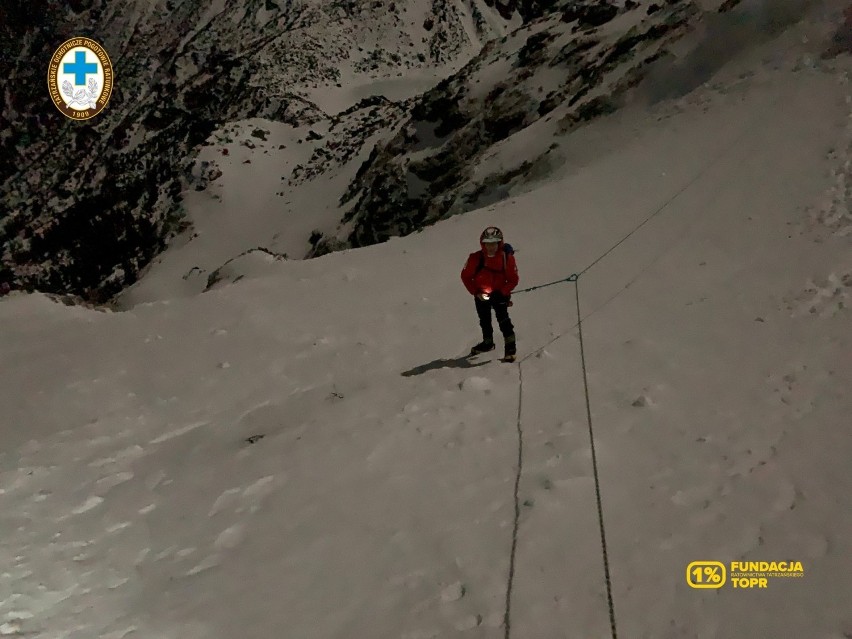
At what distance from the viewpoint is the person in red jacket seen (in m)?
7.62

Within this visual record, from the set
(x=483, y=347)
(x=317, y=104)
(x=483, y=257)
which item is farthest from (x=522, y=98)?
(x=317, y=104)

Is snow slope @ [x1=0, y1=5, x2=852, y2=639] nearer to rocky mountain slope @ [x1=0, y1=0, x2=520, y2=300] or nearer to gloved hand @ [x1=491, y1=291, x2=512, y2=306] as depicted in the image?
gloved hand @ [x1=491, y1=291, x2=512, y2=306]

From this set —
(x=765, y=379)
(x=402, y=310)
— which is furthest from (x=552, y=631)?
(x=402, y=310)

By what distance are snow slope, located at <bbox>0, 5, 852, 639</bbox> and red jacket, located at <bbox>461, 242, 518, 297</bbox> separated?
123 centimetres

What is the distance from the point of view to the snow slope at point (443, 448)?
13.7 ft

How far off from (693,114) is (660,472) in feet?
59.3

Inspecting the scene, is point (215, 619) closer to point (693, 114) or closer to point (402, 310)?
point (402, 310)

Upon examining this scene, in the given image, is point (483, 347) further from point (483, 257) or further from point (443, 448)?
point (443, 448)

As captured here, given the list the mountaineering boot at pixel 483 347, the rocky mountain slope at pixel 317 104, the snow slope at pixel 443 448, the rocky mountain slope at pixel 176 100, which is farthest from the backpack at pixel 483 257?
the rocky mountain slope at pixel 176 100

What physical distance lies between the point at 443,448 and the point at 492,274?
112 inches

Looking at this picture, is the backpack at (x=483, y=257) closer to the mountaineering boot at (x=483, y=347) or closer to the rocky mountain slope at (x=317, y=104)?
the mountaineering boot at (x=483, y=347)

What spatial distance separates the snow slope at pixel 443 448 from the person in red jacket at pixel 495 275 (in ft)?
2.34

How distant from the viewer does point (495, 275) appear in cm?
779

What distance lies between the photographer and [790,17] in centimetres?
1975
